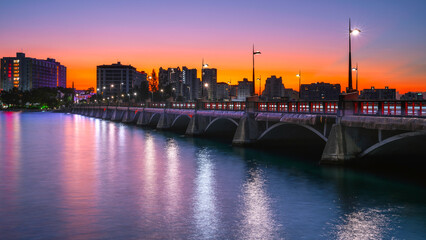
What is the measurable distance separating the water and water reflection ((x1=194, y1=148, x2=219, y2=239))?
0.05m

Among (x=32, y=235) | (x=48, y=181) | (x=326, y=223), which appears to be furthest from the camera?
(x=48, y=181)

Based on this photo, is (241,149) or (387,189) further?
(241,149)

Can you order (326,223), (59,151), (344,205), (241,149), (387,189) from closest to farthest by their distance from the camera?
(326,223) < (344,205) < (387,189) < (241,149) < (59,151)

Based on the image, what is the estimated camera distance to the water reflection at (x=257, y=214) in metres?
16.2

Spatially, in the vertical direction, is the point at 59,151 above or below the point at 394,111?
below

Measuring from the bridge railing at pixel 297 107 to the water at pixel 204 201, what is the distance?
4554mm

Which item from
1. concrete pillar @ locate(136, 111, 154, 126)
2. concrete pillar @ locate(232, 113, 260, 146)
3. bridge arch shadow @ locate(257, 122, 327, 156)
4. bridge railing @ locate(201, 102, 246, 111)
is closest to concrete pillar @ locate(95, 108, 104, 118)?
concrete pillar @ locate(136, 111, 154, 126)

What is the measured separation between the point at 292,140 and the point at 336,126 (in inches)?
916

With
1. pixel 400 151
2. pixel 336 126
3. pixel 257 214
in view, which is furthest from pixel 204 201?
pixel 400 151

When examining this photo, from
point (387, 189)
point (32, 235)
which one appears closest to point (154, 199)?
point (32, 235)

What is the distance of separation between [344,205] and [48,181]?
19.4 m

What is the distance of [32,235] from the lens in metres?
16.2

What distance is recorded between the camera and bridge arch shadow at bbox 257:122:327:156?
45375 millimetres

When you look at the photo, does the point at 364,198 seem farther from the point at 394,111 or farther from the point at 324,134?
the point at 324,134
